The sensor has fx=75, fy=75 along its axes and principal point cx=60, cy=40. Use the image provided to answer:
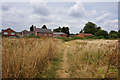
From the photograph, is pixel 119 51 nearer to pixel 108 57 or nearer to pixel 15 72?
pixel 108 57

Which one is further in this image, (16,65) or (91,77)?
(91,77)

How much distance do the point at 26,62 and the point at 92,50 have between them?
388 cm

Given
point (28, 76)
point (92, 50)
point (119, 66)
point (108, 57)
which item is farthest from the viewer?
point (92, 50)

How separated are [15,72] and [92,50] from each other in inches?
163

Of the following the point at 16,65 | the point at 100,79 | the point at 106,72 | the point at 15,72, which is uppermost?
the point at 16,65

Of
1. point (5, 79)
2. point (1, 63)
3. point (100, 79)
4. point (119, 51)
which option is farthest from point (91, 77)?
point (1, 63)

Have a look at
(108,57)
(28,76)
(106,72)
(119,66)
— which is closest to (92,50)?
(108,57)

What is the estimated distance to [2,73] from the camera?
1729 mm

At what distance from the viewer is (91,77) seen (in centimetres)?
232

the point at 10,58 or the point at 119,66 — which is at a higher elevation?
the point at 10,58

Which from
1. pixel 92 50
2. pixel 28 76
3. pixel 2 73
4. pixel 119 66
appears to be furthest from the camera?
pixel 92 50

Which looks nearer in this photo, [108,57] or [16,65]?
[16,65]

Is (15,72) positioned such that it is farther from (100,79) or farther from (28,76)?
(100,79)

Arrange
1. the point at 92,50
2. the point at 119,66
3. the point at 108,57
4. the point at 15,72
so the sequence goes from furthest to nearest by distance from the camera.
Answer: the point at 92,50
the point at 108,57
the point at 119,66
the point at 15,72
